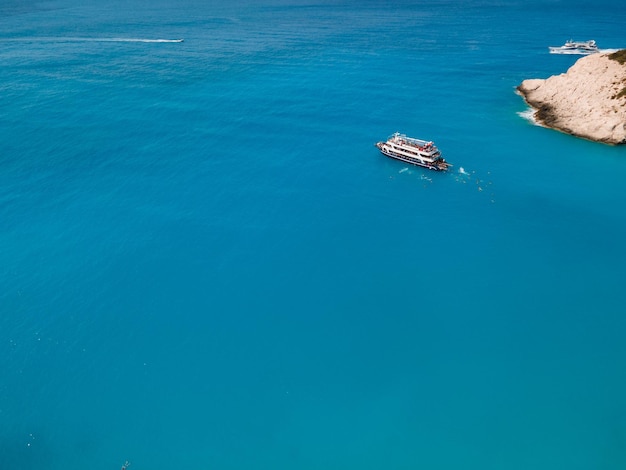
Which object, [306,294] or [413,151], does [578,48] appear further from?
[306,294]

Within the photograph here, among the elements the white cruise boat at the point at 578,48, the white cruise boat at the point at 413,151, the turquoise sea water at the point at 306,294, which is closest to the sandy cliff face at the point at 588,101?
the turquoise sea water at the point at 306,294

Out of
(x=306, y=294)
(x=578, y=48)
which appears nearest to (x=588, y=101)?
(x=578, y=48)

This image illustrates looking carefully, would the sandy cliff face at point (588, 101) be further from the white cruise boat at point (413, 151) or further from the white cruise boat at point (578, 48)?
the white cruise boat at point (578, 48)

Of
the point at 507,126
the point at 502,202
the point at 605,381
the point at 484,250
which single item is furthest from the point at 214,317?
the point at 507,126

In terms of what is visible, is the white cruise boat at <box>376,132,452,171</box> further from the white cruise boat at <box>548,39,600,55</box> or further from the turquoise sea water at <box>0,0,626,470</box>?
the white cruise boat at <box>548,39,600,55</box>

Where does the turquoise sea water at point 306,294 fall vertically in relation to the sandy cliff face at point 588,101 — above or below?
below

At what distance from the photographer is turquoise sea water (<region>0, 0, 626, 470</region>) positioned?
58188mm

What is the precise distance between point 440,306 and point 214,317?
128 feet

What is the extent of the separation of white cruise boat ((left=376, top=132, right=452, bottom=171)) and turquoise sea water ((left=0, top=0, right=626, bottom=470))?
12.5 feet

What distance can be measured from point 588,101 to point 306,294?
109 m

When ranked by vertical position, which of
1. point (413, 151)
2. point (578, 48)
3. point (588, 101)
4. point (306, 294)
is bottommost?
point (306, 294)

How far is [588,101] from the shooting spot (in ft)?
421

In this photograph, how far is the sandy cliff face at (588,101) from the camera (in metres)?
120

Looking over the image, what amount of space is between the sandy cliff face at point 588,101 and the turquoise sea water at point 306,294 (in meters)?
6.01
